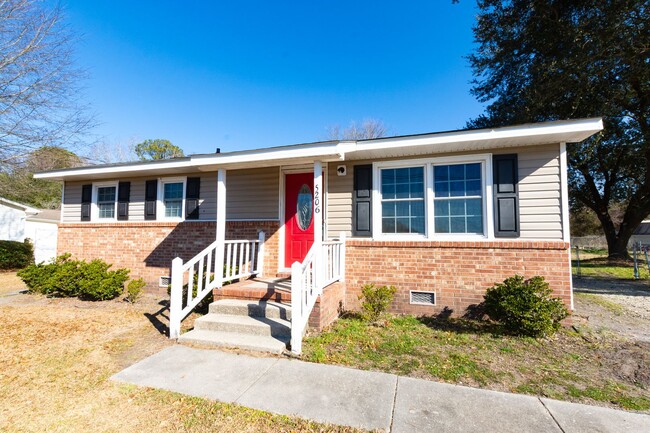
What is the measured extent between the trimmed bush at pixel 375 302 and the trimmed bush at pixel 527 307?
5.22 feet

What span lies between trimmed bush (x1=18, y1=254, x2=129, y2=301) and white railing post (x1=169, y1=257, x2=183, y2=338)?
349 cm

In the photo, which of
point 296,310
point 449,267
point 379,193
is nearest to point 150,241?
point 296,310

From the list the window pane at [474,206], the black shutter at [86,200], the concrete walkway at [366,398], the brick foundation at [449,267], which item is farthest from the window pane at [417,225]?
the black shutter at [86,200]

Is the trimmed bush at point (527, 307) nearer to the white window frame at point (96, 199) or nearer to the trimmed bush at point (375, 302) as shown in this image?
the trimmed bush at point (375, 302)

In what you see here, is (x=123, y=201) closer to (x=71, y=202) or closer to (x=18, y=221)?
(x=71, y=202)

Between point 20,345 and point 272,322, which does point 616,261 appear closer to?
point 272,322

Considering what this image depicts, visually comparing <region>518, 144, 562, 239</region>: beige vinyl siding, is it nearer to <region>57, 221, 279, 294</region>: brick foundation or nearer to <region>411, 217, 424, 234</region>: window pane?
<region>411, 217, 424, 234</region>: window pane

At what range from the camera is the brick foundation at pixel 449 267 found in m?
5.04

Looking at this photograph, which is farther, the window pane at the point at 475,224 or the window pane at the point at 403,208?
the window pane at the point at 403,208

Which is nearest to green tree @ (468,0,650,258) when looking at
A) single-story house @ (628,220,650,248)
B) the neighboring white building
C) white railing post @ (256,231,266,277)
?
white railing post @ (256,231,266,277)

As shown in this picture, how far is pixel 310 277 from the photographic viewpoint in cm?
514

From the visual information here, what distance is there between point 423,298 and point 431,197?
1844 mm

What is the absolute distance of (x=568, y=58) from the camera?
31.4ft

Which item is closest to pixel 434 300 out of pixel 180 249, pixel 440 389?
pixel 440 389
